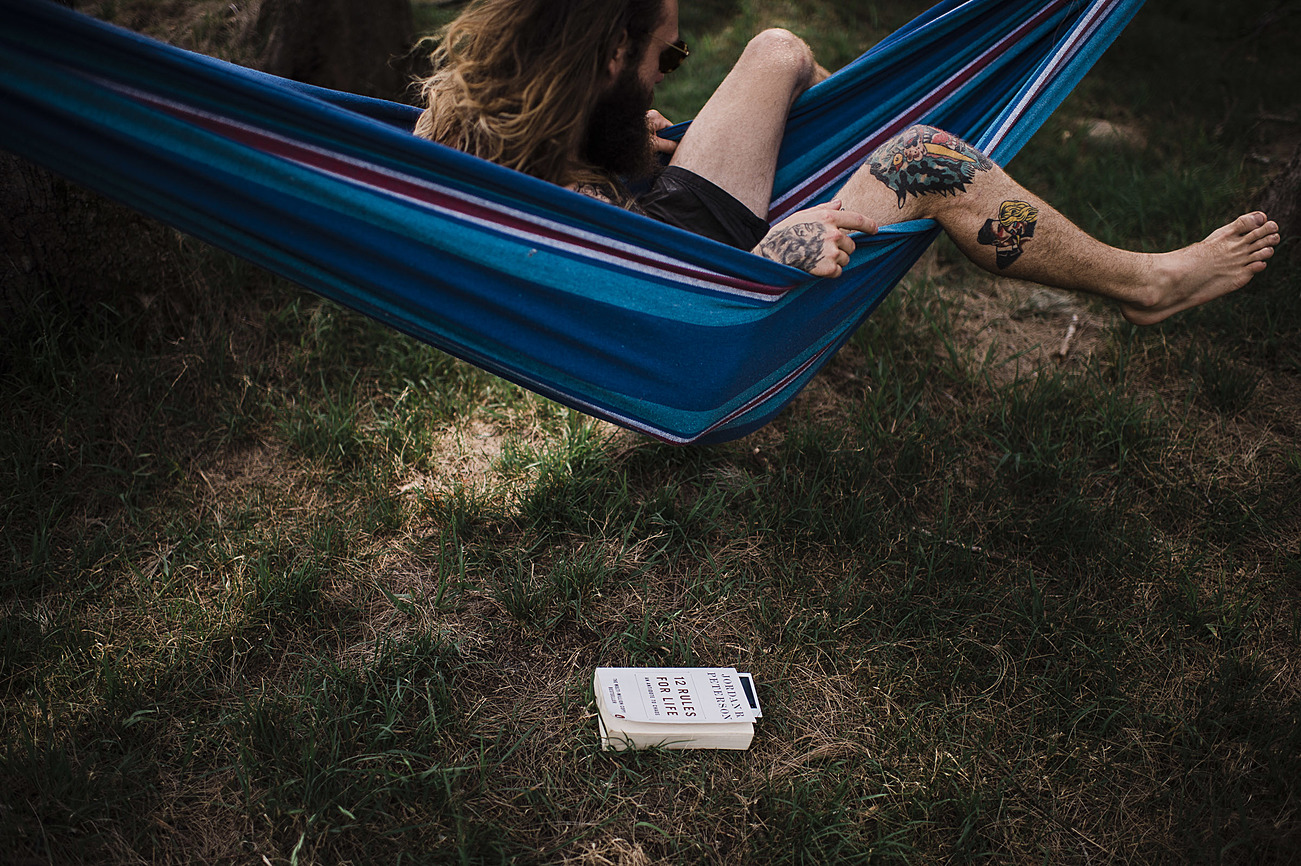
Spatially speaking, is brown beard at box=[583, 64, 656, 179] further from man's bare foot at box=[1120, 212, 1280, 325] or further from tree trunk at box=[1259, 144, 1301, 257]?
tree trunk at box=[1259, 144, 1301, 257]

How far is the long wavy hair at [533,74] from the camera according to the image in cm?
157

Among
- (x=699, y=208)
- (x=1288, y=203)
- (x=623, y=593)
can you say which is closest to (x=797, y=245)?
(x=699, y=208)

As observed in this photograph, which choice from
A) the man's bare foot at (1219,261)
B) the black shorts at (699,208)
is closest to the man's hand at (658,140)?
the black shorts at (699,208)

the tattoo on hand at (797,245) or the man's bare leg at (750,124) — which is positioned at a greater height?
the man's bare leg at (750,124)

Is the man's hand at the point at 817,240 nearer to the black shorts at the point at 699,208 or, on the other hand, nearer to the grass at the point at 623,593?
the black shorts at the point at 699,208

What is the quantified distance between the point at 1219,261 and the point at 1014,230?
1.54 ft

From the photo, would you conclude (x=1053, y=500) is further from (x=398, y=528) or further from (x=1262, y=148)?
(x=1262, y=148)

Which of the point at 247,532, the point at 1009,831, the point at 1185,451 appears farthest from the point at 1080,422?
the point at 247,532

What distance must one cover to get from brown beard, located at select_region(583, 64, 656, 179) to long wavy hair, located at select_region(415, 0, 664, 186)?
45mm

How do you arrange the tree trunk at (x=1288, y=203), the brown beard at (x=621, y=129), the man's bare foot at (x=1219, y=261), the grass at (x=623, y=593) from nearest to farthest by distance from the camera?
the grass at (x=623, y=593), the brown beard at (x=621, y=129), the man's bare foot at (x=1219, y=261), the tree trunk at (x=1288, y=203)

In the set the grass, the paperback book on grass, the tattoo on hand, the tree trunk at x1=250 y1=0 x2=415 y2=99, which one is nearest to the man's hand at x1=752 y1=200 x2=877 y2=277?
the tattoo on hand

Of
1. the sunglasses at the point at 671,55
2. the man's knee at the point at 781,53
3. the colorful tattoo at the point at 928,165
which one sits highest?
the man's knee at the point at 781,53

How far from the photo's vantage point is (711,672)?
5.47 ft

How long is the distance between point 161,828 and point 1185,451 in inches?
91.9
